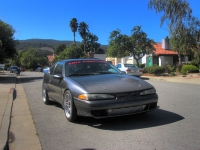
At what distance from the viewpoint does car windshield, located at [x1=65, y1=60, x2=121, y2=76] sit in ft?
20.2

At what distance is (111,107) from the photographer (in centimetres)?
473

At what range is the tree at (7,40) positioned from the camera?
25.2 meters

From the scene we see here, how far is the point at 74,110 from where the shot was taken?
5238mm

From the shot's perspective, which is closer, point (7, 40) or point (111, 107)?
point (111, 107)

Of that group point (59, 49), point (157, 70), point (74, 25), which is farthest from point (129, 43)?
point (59, 49)

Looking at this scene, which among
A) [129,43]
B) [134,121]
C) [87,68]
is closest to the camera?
[134,121]

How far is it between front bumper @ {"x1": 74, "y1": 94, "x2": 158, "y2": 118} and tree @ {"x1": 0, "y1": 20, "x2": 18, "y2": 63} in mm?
22061

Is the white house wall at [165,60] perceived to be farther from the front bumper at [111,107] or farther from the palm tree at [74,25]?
the palm tree at [74,25]

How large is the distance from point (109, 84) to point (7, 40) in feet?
76.6

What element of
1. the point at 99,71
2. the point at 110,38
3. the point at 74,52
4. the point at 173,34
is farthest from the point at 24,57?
the point at 99,71

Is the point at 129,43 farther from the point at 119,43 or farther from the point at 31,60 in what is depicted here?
the point at 31,60

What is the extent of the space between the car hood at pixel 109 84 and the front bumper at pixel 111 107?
0.23 m

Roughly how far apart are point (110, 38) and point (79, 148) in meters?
25.3

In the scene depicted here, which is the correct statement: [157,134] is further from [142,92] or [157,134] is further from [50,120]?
[50,120]
